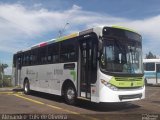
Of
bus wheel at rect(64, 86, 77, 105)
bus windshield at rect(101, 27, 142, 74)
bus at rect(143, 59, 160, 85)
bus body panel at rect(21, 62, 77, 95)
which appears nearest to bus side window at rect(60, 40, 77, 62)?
bus body panel at rect(21, 62, 77, 95)

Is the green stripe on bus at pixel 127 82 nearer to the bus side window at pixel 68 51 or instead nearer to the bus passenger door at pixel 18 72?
the bus side window at pixel 68 51

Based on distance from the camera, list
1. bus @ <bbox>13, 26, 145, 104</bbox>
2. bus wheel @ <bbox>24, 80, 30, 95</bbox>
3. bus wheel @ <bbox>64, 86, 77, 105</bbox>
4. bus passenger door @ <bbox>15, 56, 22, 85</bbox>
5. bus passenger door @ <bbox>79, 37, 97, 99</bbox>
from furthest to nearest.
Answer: bus passenger door @ <bbox>15, 56, 22, 85</bbox> → bus wheel @ <bbox>24, 80, 30, 95</bbox> → bus wheel @ <bbox>64, 86, 77, 105</bbox> → bus passenger door @ <bbox>79, 37, 97, 99</bbox> → bus @ <bbox>13, 26, 145, 104</bbox>

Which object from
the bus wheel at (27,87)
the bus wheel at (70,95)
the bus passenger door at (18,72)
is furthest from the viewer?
the bus passenger door at (18,72)

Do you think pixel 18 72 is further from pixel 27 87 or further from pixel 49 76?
pixel 49 76

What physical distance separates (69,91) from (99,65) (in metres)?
3.02

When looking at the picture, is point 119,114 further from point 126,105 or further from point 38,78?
point 38,78

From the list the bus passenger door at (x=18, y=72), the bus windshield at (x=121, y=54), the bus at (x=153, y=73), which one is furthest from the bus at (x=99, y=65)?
the bus at (x=153, y=73)

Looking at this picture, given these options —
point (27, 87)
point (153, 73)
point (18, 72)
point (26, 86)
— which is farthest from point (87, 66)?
point (153, 73)

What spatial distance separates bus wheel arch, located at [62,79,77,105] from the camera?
1536cm

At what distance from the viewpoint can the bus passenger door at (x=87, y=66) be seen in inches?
546

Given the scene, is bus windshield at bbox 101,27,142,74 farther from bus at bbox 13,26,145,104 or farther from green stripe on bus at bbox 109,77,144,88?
green stripe on bus at bbox 109,77,144,88

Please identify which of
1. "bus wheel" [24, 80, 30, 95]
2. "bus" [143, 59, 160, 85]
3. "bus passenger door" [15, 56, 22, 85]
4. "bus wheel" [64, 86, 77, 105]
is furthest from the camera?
"bus" [143, 59, 160, 85]

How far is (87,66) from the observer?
14.3m

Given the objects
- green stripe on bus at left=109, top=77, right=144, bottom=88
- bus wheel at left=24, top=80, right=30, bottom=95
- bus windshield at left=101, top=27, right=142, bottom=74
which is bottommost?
bus wheel at left=24, top=80, right=30, bottom=95
